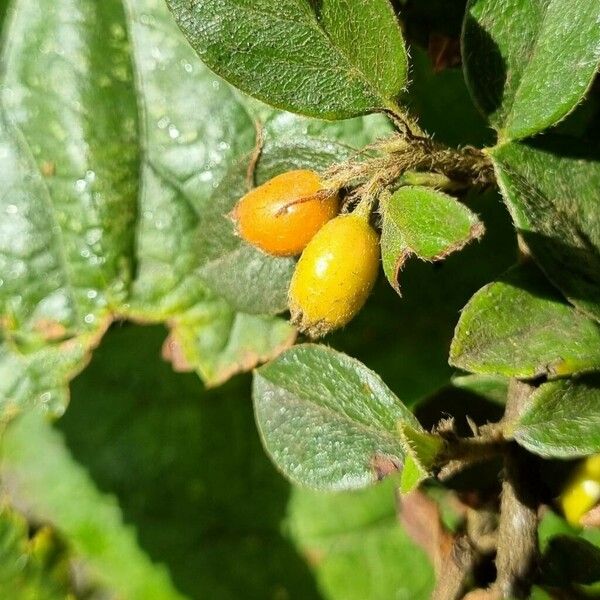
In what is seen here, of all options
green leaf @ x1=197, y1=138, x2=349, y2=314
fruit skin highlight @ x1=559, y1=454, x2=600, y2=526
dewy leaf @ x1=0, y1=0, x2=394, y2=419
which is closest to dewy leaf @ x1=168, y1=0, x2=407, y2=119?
green leaf @ x1=197, y1=138, x2=349, y2=314

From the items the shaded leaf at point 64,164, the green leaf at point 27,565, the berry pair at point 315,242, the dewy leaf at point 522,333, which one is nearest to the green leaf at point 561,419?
the dewy leaf at point 522,333

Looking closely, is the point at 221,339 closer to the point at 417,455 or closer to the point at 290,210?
the point at 290,210

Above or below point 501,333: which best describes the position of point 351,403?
below

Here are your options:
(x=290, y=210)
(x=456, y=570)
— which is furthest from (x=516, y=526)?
(x=290, y=210)

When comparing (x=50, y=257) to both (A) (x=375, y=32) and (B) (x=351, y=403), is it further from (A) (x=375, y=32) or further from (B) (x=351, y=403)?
(A) (x=375, y=32)

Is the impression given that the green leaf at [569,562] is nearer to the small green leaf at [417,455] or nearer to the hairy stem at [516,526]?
the hairy stem at [516,526]

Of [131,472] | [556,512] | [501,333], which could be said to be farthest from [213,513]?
[501,333]
